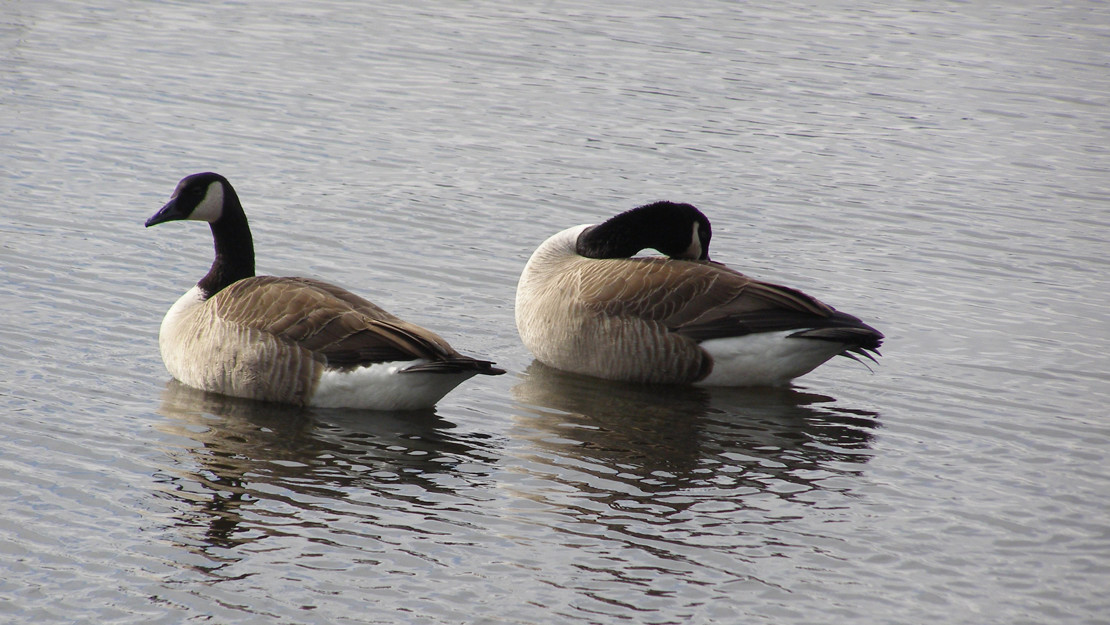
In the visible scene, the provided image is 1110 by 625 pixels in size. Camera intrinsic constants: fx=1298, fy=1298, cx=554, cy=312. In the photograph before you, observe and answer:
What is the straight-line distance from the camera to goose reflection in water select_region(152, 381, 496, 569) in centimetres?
668

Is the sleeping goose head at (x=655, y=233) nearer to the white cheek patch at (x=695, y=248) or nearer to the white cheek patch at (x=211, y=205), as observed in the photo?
the white cheek patch at (x=695, y=248)

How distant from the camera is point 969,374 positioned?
991 centimetres

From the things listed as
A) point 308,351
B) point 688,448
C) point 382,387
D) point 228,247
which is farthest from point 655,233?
point 228,247

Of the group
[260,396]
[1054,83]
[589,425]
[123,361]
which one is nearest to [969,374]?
[589,425]

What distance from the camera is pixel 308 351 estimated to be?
27.1 feet

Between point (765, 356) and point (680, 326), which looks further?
point (680, 326)

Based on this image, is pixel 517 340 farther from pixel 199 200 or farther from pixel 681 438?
pixel 199 200

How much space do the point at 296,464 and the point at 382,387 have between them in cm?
97

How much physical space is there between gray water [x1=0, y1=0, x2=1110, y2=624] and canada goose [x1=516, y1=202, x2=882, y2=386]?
221 mm

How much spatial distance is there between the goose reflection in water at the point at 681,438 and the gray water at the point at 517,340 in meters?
0.03

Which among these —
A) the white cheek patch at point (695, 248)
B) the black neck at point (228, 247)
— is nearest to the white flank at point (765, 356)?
the white cheek patch at point (695, 248)

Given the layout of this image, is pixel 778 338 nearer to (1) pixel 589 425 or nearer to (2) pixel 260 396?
(1) pixel 589 425

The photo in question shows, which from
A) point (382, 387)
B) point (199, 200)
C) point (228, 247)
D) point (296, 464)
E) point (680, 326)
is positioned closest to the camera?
point (296, 464)

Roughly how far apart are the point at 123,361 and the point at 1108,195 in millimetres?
11962
